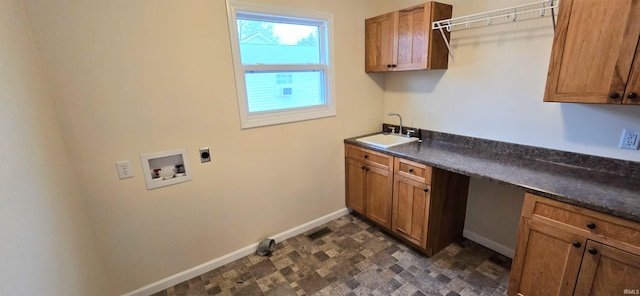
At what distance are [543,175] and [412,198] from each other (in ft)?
2.88

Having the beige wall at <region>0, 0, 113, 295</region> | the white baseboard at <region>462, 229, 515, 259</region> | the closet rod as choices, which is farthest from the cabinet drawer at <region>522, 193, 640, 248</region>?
the beige wall at <region>0, 0, 113, 295</region>

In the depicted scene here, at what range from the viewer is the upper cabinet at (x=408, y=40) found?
223 cm

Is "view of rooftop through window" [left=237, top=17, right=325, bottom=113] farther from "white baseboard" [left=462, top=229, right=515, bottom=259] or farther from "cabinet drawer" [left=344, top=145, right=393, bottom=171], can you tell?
"white baseboard" [left=462, top=229, right=515, bottom=259]

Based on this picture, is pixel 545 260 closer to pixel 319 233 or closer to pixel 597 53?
pixel 597 53

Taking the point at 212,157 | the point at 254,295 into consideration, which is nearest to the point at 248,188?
the point at 212,157

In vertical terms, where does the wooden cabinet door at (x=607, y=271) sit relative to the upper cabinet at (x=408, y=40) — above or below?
below

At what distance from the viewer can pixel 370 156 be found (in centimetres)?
259

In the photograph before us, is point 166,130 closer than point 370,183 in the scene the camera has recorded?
Yes

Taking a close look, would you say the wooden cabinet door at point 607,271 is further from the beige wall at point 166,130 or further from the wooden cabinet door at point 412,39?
the beige wall at point 166,130

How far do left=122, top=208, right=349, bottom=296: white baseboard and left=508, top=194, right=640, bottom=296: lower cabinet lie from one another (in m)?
1.75

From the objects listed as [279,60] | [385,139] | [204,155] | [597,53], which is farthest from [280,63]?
[597,53]

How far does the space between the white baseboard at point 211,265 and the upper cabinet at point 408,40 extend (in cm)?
175

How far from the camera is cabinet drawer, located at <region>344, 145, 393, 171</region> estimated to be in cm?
241

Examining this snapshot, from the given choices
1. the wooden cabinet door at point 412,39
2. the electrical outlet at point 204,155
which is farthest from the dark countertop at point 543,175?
the electrical outlet at point 204,155
